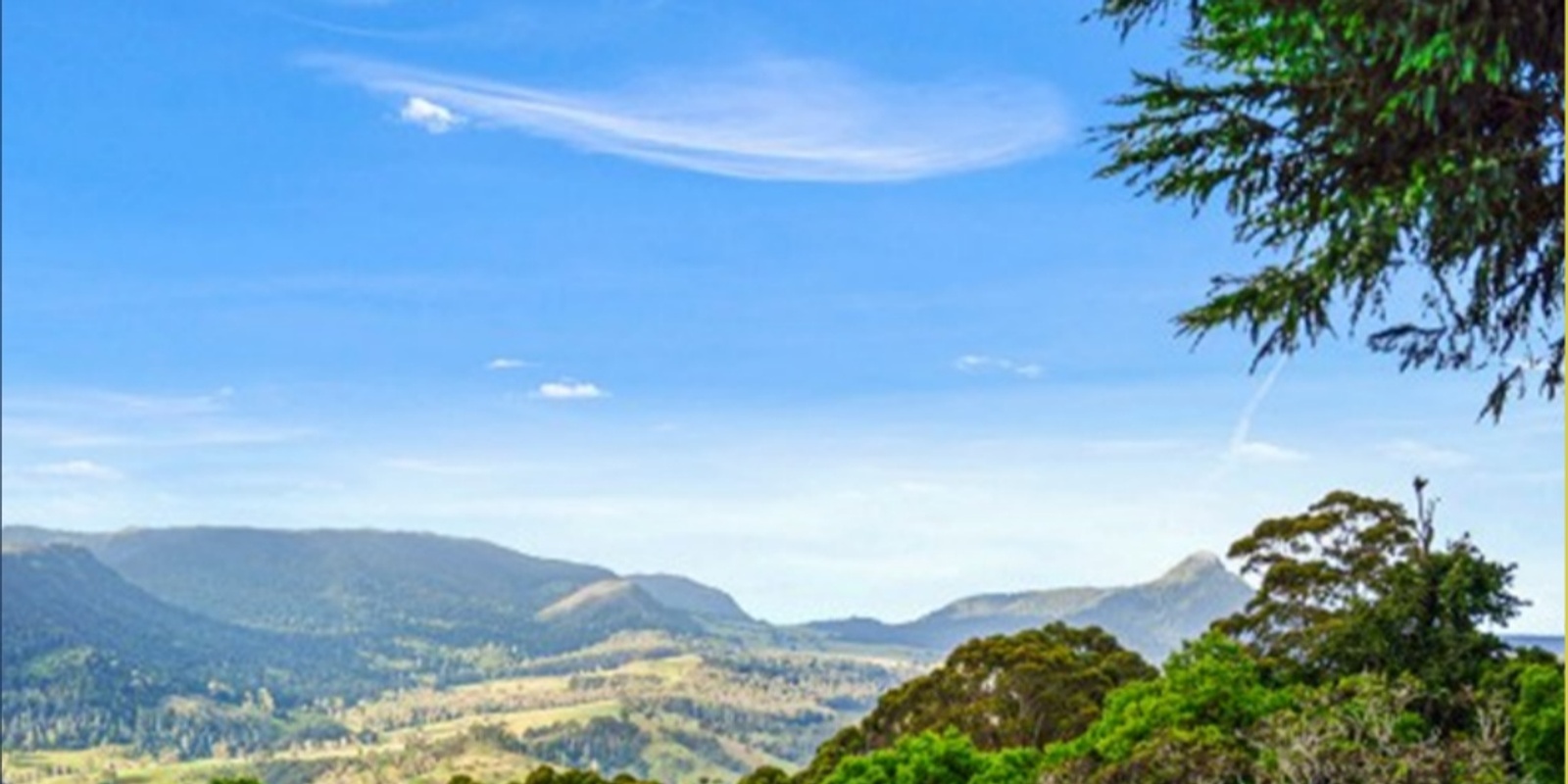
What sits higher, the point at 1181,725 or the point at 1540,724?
the point at 1540,724

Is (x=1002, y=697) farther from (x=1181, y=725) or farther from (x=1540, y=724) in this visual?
(x=1540, y=724)

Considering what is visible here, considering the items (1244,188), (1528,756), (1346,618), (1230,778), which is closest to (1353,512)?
(1346,618)

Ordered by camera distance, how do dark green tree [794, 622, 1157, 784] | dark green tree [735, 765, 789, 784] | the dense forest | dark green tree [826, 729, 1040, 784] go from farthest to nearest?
1. dark green tree [735, 765, 789, 784]
2. dark green tree [794, 622, 1157, 784]
3. dark green tree [826, 729, 1040, 784]
4. the dense forest

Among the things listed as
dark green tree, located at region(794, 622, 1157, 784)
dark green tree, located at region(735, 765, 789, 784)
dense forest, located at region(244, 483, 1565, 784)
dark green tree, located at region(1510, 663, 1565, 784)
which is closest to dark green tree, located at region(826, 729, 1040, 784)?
dense forest, located at region(244, 483, 1565, 784)

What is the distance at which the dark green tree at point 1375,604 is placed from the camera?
24.5 metres

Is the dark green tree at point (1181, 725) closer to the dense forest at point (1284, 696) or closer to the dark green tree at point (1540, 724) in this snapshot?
the dense forest at point (1284, 696)

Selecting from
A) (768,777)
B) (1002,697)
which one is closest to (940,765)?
(1002,697)

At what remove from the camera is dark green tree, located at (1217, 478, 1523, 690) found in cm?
2448

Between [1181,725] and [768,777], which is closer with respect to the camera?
[1181,725]

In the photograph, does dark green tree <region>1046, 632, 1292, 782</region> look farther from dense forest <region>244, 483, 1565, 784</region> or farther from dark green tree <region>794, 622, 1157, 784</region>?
dark green tree <region>794, 622, 1157, 784</region>

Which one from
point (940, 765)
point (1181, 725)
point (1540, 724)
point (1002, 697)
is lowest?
point (940, 765)

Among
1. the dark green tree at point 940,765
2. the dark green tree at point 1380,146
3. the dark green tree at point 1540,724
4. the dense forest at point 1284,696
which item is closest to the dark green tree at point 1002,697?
the dense forest at point 1284,696

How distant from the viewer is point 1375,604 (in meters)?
25.7

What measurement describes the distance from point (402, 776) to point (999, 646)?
163242 millimetres
